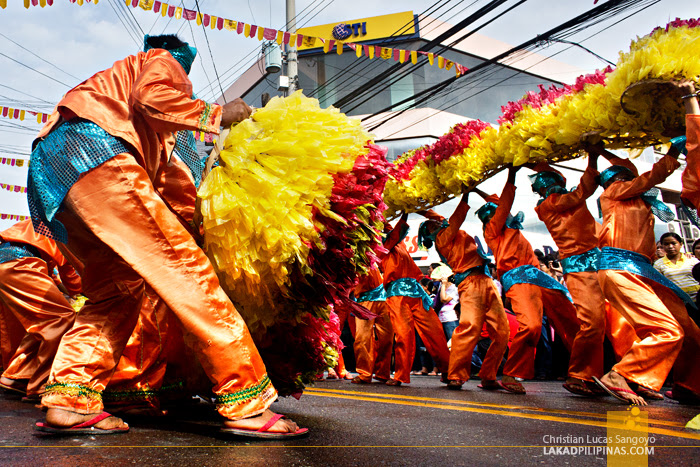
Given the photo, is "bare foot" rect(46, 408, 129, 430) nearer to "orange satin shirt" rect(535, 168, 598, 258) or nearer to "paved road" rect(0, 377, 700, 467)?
"paved road" rect(0, 377, 700, 467)

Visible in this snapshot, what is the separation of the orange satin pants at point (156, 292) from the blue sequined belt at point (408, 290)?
4.13m

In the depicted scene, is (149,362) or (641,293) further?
(641,293)

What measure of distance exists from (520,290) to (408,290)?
50.6 inches

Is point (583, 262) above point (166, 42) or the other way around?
the other way around

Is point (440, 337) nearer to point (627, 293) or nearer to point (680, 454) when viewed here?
point (627, 293)

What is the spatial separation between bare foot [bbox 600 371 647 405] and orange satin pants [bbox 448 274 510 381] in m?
1.47

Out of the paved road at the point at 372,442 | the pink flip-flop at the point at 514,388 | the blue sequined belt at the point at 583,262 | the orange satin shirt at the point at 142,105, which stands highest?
the orange satin shirt at the point at 142,105

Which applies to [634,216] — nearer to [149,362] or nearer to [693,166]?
→ [693,166]

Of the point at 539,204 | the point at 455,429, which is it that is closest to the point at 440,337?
the point at 539,204

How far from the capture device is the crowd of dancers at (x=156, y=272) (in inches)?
76.2

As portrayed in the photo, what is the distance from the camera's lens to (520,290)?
5.25 metres

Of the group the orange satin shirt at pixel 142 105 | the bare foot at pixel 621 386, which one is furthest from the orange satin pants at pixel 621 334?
the orange satin shirt at pixel 142 105

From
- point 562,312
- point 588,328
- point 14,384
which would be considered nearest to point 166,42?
point 14,384

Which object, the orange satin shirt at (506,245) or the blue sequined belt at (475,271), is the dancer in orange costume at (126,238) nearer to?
the blue sequined belt at (475,271)
